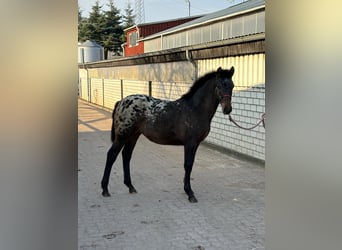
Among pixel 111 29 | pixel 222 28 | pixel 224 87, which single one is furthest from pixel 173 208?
pixel 111 29

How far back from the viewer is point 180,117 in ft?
17.6

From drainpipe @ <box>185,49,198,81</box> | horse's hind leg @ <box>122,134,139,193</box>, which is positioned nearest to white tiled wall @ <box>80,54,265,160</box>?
drainpipe @ <box>185,49,198,81</box>

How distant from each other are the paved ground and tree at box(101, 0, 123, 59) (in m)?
37.0

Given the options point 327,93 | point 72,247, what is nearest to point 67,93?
point 72,247

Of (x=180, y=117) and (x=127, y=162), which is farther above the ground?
(x=180, y=117)

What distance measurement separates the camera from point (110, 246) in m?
3.76

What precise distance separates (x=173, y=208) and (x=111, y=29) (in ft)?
139

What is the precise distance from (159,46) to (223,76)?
1639 centimetres

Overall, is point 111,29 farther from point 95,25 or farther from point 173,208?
point 173,208

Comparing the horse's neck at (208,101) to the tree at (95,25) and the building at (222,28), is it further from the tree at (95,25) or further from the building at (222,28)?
the tree at (95,25)

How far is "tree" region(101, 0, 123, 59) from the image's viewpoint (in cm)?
4368

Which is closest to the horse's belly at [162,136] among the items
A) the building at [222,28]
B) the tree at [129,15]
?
the building at [222,28]

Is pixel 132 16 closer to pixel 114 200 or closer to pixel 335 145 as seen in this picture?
pixel 114 200

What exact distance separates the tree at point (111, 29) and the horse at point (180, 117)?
38.2 m
